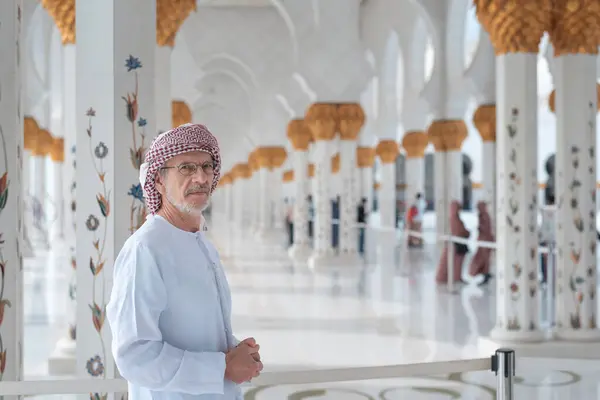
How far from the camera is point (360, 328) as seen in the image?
16.0 feet

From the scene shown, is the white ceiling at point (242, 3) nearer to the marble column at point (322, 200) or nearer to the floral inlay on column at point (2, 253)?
the marble column at point (322, 200)

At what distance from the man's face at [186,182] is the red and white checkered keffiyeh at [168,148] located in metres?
0.01

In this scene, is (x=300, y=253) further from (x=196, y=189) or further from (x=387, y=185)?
(x=196, y=189)

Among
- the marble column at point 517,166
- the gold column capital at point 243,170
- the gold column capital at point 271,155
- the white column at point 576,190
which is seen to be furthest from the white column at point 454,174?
the gold column capital at point 243,170

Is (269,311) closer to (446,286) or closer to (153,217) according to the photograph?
(446,286)

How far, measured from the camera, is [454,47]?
7070 mm

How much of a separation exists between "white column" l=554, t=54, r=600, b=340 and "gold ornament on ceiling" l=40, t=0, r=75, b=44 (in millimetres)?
2628

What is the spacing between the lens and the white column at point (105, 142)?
2428 millimetres

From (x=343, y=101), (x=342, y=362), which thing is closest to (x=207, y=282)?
(x=342, y=362)

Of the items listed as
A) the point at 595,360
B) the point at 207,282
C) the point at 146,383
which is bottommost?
the point at 595,360

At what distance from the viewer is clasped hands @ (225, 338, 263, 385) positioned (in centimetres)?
116

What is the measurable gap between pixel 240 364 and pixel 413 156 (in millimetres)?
9900

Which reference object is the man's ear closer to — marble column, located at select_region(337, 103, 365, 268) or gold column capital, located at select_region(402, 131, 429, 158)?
marble column, located at select_region(337, 103, 365, 268)

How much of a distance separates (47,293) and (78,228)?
4617 mm
